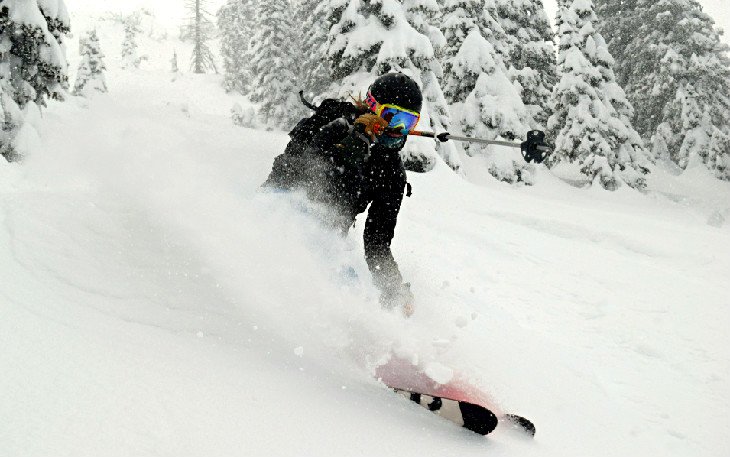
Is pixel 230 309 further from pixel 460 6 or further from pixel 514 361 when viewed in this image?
pixel 460 6

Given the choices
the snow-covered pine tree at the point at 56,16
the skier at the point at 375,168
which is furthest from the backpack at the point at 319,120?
the snow-covered pine tree at the point at 56,16

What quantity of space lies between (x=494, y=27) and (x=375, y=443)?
23.2 metres

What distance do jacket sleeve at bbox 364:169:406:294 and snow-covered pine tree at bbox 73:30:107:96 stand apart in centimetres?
2872

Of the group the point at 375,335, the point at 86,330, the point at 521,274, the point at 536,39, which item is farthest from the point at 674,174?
the point at 86,330

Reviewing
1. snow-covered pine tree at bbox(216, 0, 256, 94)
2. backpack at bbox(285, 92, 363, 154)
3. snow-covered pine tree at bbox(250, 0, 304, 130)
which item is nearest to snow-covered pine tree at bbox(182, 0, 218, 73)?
snow-covered pine tree at bbox(216, 0, 256, 94)

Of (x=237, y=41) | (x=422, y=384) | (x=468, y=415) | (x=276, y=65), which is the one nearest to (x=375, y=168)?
(x=422, y=384)

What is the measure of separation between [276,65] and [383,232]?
28333mm

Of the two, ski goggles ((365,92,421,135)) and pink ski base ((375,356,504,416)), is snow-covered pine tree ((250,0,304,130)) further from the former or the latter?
pink ski base ((375,356,504,416))

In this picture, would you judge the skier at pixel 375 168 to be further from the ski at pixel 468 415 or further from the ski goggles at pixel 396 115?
the ski at pixel 468 415

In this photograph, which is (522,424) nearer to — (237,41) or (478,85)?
(478,85)

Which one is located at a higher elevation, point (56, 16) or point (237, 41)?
point (56, 16)

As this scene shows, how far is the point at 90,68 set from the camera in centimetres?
2767

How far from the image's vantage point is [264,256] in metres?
3.78

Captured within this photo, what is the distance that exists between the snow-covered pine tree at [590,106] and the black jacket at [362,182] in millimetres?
21331
